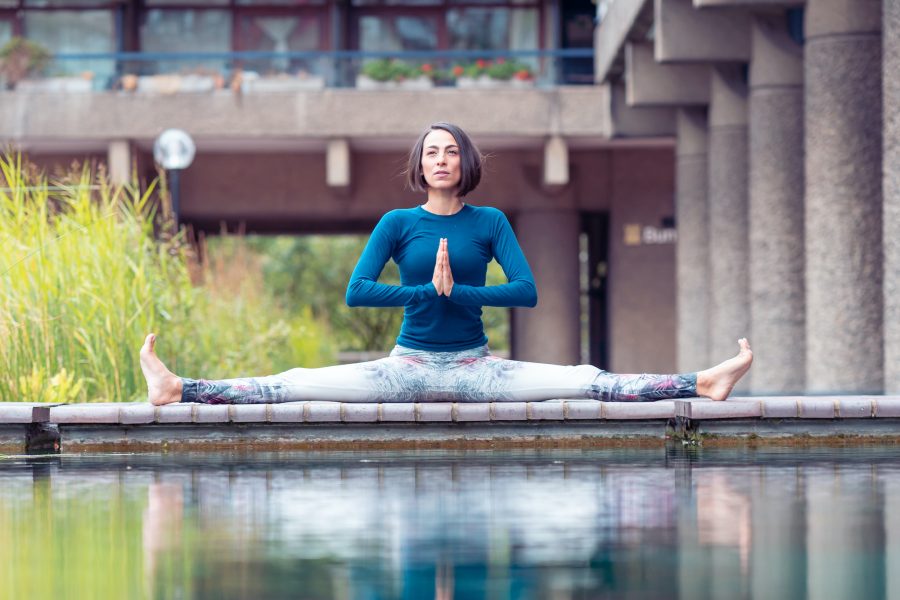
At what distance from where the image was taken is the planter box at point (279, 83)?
93.9 ft

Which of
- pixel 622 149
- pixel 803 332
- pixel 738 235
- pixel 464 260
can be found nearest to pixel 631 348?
pixel 622 149

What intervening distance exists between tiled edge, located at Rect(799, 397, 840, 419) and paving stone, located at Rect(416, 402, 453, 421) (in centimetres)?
177

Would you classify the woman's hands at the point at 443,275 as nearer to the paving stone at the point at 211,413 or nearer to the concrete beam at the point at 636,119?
the paving stone at the point at 211,413

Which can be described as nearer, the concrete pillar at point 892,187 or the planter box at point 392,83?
the concrete pillar at point 892,187

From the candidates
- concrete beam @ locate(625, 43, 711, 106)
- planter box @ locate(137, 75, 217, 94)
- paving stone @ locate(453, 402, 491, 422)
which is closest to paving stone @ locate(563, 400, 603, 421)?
paving stone @ locate(453, 402, 491, 422)

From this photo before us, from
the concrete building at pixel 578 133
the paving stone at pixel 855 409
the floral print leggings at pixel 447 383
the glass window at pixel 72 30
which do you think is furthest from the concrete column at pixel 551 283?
the floral print leggings at pixel 447 383

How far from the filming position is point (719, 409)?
9125mm

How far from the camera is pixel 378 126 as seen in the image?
93.2 feet

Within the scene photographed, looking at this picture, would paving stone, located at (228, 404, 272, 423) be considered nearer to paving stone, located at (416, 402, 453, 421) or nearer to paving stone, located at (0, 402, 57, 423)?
paving stone, located at (416, 402, 453, 421)

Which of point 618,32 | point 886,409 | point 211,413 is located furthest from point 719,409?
point 618,32

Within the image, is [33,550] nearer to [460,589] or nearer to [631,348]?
[460,589]

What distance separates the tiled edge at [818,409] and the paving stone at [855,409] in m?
0.03

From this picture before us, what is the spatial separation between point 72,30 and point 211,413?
24816 mm

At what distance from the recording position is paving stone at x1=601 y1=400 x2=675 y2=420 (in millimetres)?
9125
